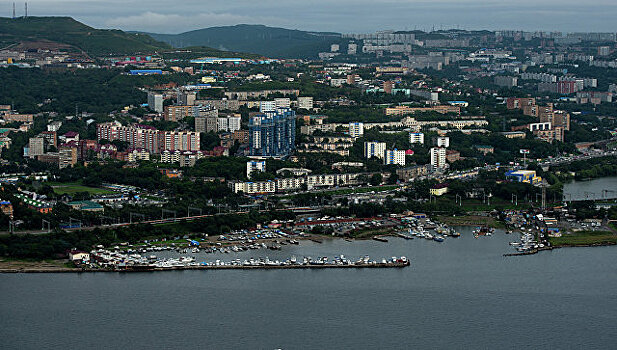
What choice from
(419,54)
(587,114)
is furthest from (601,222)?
(419,54)

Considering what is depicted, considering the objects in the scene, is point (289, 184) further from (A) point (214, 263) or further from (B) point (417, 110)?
(B) point (417, 110)

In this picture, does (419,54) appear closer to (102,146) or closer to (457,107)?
(457,107)

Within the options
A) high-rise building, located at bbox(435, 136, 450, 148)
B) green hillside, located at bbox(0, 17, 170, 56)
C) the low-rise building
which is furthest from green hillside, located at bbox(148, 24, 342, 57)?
the low-rise building

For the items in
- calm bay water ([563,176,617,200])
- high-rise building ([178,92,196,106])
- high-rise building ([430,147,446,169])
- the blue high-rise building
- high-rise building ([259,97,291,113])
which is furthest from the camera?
high-rise building ([178,92,196,106])

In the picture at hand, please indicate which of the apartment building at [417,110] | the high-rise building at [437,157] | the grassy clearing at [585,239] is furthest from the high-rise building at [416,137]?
the grassy clearing at [585,239]

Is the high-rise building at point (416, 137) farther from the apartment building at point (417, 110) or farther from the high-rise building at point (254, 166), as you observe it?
the high-rise building at point (254, 166)

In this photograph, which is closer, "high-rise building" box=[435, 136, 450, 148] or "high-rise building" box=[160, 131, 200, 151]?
"high-rise building" box=[160, 131, 200, 151]

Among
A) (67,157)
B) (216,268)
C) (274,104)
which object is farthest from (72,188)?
(274,104)

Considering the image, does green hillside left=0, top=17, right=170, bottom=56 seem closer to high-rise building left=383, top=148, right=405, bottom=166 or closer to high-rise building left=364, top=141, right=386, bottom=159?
high-rise building left=364, top=141, right=386, bottom=159

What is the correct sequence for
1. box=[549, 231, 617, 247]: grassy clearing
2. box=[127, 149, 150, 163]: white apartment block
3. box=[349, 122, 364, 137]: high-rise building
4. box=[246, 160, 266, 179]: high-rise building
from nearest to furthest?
box=[549, 231, 617, 247]: grassy clearing, box=[246, 160, 266, 179]: high-rise building, box=[127, 149, 150, 163]: white apartment block, box=[349, 122, 364, 137]: high-rise building
